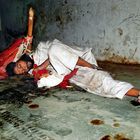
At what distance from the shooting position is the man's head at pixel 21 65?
3.49m

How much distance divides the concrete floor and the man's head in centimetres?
31

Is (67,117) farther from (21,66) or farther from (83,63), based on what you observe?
(21,66)

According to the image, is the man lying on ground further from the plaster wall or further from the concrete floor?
the plaster wall

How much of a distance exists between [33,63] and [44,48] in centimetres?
27

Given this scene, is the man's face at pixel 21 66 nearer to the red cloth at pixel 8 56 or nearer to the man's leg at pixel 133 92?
the red cloth at pixel 8 56

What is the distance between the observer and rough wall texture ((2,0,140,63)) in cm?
438

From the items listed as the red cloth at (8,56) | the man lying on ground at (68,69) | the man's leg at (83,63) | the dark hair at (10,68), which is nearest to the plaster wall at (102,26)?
the man lying on ground at (68,69)

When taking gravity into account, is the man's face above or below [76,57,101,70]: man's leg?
below

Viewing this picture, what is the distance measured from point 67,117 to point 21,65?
4.18 feet

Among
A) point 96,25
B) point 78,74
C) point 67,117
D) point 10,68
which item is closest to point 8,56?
point 10,68

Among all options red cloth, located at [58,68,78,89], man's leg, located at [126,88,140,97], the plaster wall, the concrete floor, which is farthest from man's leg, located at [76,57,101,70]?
the plaster wall

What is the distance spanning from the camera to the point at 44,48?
139 inches

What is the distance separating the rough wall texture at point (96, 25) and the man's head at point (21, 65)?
5.92ft

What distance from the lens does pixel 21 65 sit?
3.48 metres
